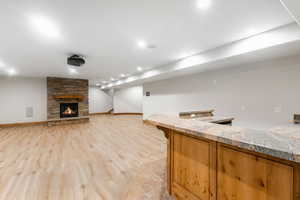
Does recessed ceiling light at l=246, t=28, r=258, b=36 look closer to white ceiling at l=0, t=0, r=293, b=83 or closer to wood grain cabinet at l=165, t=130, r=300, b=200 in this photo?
white ceiling at l=0, t=0, r=293, b=83

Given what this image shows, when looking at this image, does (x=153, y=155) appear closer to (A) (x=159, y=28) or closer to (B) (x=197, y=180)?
(B) (x=197, y=180)

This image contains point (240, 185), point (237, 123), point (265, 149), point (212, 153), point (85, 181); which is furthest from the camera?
point (237, 123)

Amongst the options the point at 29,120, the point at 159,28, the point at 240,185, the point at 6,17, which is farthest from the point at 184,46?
the point at 29,120

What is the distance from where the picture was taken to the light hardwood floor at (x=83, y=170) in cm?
190

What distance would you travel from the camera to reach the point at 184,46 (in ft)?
10.4

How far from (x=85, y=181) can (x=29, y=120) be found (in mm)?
7174

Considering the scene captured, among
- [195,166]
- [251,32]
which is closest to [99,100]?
[251,32]

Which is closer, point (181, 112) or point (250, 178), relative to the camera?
point (250, 178)

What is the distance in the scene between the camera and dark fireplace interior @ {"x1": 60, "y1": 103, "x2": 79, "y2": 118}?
7.34 metres

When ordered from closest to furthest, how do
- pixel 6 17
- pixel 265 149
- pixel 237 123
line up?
pixel 265 149 → pixel 6 17 → pixel 237 123

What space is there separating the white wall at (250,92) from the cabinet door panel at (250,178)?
3095 millimetres

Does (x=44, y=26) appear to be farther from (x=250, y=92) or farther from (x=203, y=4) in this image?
(x=250, y=92)

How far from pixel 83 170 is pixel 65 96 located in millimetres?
5709

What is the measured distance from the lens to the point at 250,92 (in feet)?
12.1
